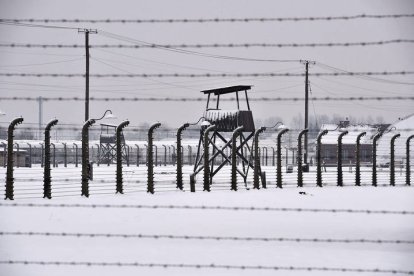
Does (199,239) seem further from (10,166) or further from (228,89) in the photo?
(228,89)

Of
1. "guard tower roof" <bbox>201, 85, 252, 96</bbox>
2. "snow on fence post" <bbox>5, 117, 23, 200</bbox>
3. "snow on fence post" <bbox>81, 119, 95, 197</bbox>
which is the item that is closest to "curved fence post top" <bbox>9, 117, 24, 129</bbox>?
"snow on fence post" <bbox>5, 117, 23, 200</bbox>

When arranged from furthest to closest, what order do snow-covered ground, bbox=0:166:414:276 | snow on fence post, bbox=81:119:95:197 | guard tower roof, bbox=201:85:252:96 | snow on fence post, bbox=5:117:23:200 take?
guard tower roof, bbox=201:85:252:96
snow on fence post, bbox=81:119:95:197
snow on fence post, bbox=5:117:23:200
snow-covered ground, bbox=0:166:414:276

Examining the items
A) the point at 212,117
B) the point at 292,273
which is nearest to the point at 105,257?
the point at 292,273

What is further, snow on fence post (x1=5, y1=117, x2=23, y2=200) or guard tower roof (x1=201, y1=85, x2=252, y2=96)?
guard tower roof (x1=201, y1=85, x2=252, y2=96)

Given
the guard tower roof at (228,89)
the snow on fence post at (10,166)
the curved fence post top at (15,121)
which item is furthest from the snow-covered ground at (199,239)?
the guard tower roof at (228,89)

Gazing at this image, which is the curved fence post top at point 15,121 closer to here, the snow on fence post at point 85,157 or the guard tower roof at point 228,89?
the snow on fence post at point 85,157

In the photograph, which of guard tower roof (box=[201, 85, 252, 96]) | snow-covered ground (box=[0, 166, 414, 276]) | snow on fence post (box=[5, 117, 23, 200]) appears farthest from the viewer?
guard tower roof (box=[201, 85, 252, 96])

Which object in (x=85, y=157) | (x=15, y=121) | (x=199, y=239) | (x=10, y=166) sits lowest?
(x=199, y=239)

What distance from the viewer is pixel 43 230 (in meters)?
8.77

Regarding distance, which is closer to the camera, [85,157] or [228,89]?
[85,157]

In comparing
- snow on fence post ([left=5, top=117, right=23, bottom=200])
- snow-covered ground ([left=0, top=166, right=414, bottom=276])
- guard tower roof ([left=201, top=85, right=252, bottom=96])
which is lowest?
snow-covered ground ([left=0, top=166, right=414, bottom=276])

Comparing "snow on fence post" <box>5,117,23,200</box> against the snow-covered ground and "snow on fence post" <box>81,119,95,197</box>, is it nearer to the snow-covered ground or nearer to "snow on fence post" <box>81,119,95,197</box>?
the snow-covered ground

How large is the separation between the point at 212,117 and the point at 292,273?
13925mm

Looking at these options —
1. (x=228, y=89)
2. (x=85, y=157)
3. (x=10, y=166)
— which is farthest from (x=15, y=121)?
(x=228, y=89)
